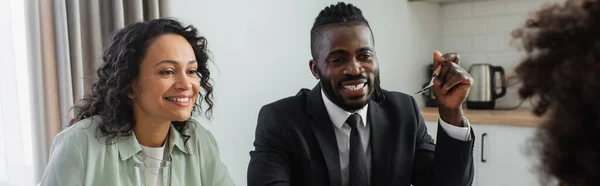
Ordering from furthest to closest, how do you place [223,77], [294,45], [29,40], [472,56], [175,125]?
[472,56], [294,45], [223,77], [29,40], [175,125]

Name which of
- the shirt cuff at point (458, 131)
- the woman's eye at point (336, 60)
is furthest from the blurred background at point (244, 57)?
the woman's eye at point (336, 60)

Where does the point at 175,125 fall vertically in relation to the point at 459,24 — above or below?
below

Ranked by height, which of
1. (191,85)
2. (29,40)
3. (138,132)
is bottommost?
(138,132)

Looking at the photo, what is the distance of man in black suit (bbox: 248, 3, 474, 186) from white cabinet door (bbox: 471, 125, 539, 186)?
1101mm

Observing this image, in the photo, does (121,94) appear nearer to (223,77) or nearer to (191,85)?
(191,85)

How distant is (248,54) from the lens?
2.06 meters

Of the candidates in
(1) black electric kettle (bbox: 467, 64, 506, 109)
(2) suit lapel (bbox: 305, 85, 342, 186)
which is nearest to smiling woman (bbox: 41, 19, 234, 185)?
(2) suit lapel (bbox: 305, 85, 342, 186)

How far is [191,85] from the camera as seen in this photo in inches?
41.9

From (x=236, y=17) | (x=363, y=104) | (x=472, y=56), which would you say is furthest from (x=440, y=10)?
(x=363, y=104)

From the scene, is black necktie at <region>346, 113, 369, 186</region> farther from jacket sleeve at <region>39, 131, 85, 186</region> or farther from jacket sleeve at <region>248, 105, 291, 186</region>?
jacket sleeve at <region>39, 131, 85, 186</region>

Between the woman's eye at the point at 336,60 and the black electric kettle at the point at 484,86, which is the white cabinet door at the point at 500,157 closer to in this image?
the black electric kettle at the point at 484,86

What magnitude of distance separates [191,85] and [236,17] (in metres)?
0.99

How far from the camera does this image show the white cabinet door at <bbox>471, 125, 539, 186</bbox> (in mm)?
2188

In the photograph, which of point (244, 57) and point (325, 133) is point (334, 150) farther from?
point (244, 57)
